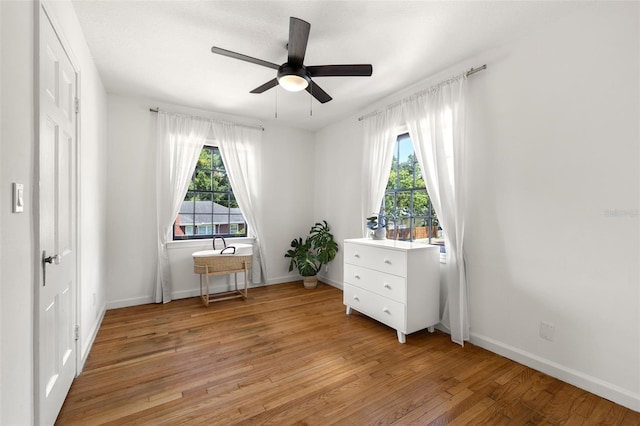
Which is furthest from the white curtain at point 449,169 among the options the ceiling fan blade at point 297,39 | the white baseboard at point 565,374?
the ceiling fan blade at point 297,39

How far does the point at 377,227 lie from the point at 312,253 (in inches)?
69.4

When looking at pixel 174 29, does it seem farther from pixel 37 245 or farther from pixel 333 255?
pixel 333 255

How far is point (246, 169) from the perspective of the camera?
437 cm

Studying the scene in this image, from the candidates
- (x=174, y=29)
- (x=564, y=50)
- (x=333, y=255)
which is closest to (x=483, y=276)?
(x=564, y=50)

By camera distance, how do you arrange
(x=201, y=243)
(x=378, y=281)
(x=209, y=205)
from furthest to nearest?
(x=209, y=205) < (x=201, y=243) < (x=378, y=281)

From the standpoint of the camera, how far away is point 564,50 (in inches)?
82.7

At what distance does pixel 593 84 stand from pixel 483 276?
1685 mm

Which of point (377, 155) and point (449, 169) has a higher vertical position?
point (377, 155)

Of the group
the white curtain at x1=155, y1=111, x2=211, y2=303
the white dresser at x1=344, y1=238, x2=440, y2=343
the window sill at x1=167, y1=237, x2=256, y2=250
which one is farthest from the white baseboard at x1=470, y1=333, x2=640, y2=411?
the white curtain at x1=155, y1=111, x2=211, y2=303

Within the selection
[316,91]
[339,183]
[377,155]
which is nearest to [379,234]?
[377,155]

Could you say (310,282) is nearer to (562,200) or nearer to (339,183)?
(339,183)

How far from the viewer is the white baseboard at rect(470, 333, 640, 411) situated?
181 centimetres
